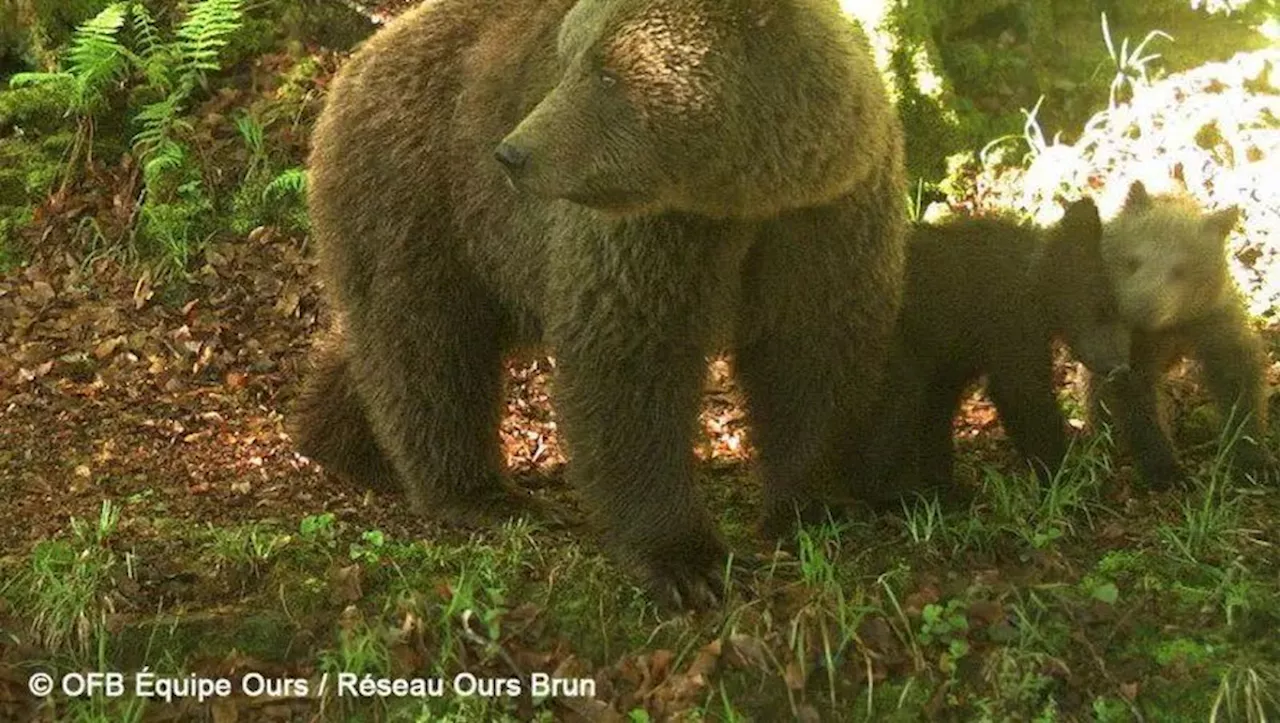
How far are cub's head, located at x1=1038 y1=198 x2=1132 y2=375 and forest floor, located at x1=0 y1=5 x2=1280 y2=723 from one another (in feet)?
Result: 1.26

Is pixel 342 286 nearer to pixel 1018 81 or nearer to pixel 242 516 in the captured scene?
pixel 242 516

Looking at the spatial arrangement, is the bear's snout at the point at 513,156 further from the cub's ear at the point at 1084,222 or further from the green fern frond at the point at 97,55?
the green fern frond at the point at 97,55

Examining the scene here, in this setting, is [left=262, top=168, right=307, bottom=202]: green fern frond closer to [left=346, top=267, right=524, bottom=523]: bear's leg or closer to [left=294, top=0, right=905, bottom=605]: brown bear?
[left=294, top=0, right=905, bottom=605]: brown bear

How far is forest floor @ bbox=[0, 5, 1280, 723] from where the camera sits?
4.56m

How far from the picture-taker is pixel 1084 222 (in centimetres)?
551

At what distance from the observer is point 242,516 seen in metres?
5.97

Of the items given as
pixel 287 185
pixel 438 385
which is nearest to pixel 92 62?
pixel 287 185

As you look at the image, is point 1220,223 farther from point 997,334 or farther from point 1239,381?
point 997,334

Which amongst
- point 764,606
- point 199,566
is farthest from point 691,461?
point 199,566

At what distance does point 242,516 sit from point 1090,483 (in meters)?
3.15

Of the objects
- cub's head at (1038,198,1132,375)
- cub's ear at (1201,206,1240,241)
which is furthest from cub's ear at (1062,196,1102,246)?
cub's ear at (1201,206,1240,241)

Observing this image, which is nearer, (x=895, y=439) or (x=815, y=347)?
(x=815, y=347)

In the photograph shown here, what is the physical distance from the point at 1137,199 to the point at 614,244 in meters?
2.01

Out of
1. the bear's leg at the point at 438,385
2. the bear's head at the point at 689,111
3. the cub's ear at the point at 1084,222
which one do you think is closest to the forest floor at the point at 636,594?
the bear's leg at the point at 438,385
